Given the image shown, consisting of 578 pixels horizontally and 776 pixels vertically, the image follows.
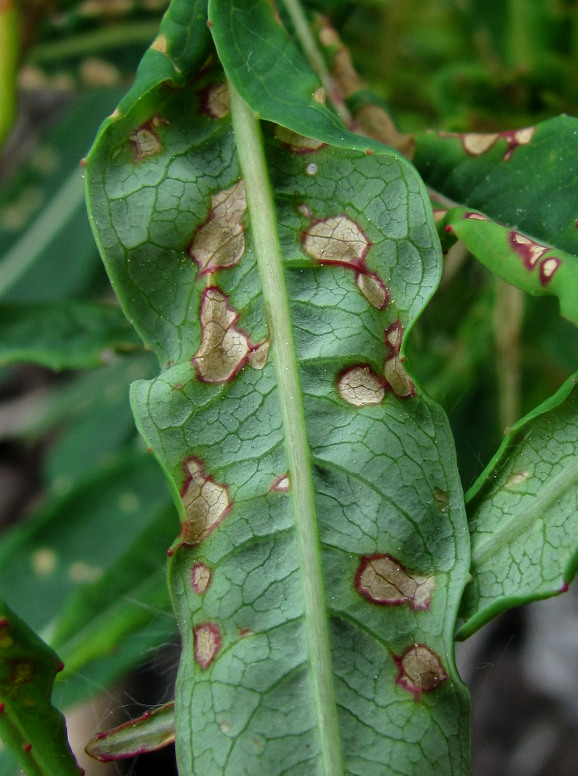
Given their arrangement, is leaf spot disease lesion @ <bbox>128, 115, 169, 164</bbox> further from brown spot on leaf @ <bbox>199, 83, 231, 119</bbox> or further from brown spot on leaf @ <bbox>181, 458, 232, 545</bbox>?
brown spot on leaf @ <bbox>181, 458, 232, 545</bbox>

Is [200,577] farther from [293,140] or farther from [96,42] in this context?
[96,42]

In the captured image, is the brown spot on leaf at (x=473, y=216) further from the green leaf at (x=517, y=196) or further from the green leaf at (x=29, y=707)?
the green leaf at (x=29, y=707)

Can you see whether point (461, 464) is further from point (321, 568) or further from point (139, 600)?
point (139, 600)

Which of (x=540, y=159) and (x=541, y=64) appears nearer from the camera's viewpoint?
(x=540, y=159)

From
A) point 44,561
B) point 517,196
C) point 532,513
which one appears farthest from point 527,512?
point 44,561

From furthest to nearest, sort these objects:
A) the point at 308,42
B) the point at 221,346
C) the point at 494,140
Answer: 1. the point at 308,42
2. the point at 494,140
3. the point at 221,346

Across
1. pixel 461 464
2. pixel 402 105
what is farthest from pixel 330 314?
pixel 402 105

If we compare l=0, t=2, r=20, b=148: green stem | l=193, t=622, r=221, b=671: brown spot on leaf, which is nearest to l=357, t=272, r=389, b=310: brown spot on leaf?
l=193, t=622, r=221, b=671: brown spot on leaf

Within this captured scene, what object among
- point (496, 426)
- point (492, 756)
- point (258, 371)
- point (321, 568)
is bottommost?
point (492, 756)
